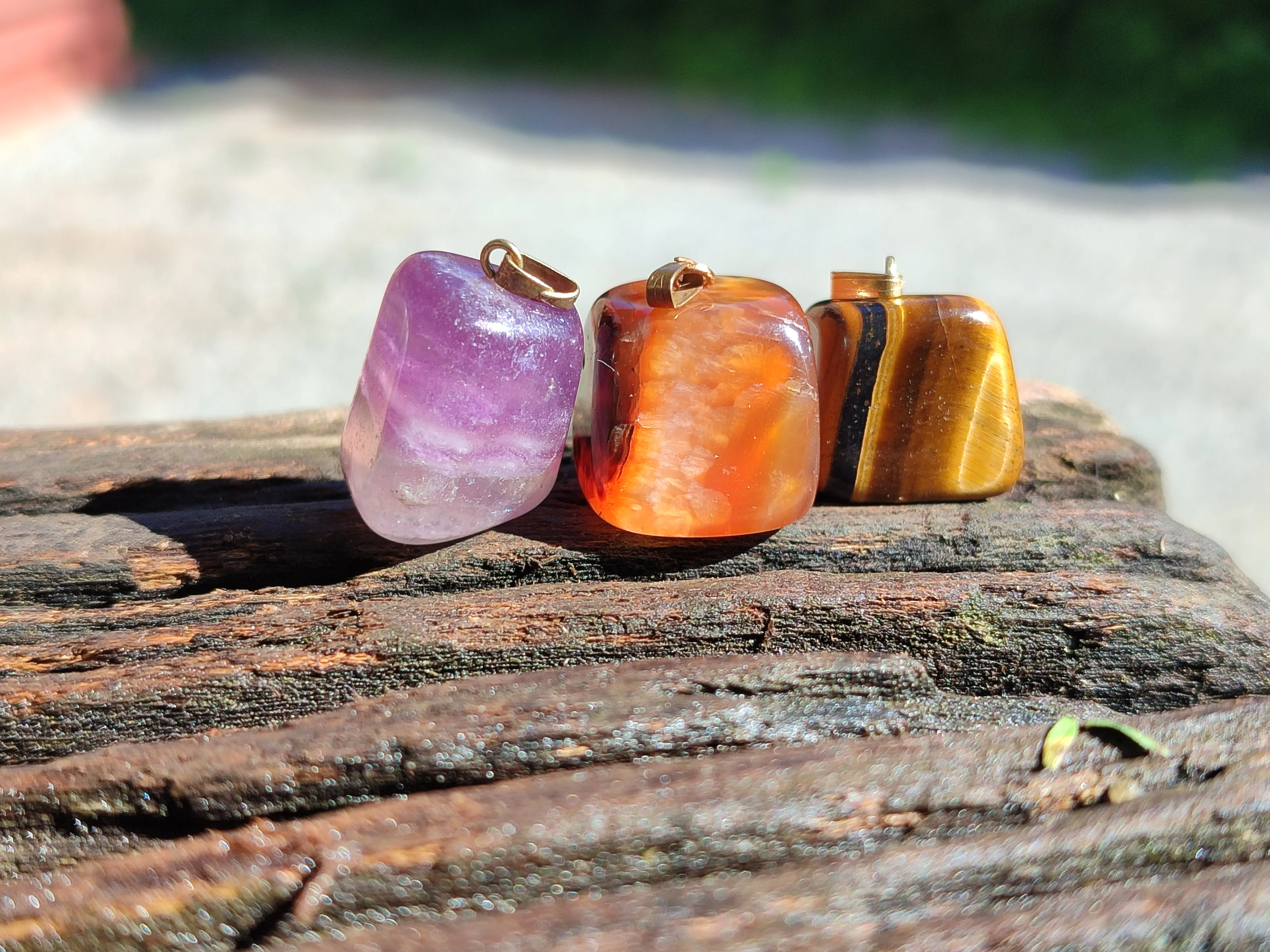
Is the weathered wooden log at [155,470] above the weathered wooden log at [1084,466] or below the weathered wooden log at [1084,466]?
below

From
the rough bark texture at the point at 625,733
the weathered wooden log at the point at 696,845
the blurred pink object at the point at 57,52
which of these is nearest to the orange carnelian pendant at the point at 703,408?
the rough bark texture at the point at 625,733

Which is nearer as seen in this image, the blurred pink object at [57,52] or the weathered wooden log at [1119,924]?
the weathered wooden log at [1119,924]

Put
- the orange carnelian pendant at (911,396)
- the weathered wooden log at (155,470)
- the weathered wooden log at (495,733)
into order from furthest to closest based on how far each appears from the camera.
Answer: the weathered wooden log at (155,470) → the orange carnelian pendant at (911,396) → the weathered wooden log at (495,733)

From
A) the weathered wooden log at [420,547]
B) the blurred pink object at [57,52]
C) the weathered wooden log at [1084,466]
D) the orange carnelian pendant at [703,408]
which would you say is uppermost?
the blurred pink object at [57,52]

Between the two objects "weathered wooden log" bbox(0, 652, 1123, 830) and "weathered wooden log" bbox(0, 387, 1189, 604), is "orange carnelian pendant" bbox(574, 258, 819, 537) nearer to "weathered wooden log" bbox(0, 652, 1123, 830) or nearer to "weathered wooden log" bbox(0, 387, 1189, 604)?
"weathered wooden log" bbox(0, 387, 1189, 604)

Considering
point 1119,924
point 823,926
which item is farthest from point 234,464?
point 1119,924

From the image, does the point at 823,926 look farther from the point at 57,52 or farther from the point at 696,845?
the point at 57,52

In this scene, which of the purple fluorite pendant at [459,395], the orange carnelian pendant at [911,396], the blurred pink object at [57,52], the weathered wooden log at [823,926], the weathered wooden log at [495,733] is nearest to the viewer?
the weathered wooden log at [823,926]

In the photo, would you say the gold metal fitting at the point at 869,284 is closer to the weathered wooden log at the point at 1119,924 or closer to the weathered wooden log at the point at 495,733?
the weathered wooden log at the point at 495,733
